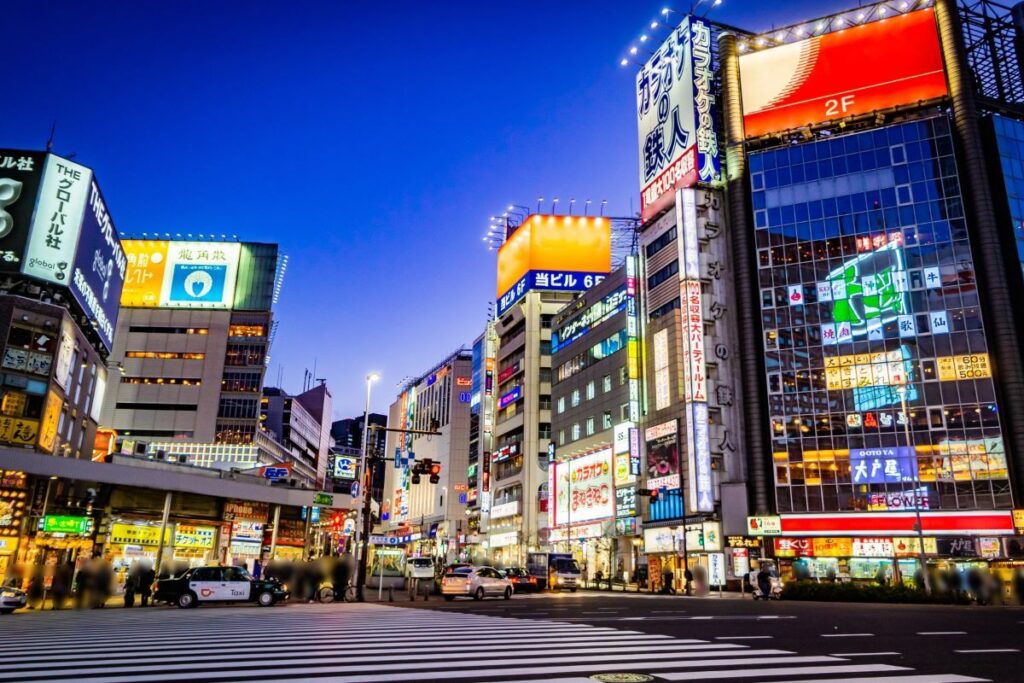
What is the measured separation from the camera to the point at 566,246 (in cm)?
8981

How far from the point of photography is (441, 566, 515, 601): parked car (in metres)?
31.3

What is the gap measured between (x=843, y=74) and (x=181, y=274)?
290 feet

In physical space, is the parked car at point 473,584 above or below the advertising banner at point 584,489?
below

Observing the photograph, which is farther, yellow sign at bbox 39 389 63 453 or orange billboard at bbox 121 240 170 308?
orange billboard at bbox 121 240 170 308

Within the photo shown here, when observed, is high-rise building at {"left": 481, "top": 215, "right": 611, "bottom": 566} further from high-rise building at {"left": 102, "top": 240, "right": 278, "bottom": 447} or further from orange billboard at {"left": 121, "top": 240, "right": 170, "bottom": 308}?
orange billboard at {"left": 121, "top": 240, "right": 170, "bottom": 308}

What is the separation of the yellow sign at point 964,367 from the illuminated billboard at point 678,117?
2283 cm

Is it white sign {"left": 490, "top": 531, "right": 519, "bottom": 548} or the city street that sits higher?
white sign {"left": 490, "top": 531, "right": 519, "bottom": 548}

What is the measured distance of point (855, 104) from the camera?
184ft

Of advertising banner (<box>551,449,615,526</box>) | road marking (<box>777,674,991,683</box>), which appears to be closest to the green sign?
road marking (<box>777,674,991,683</box>)

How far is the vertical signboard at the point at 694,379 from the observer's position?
174 ft

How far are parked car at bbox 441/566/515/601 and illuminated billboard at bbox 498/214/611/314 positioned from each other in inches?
2344

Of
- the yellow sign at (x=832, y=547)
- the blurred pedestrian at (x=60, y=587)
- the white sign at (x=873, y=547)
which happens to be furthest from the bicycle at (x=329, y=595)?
the white sign at (x=873, y=547)

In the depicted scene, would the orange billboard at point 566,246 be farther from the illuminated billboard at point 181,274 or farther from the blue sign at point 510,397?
the illuminated billboard at point 181,274

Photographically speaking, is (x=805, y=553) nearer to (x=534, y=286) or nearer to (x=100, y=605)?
(x=100, y=605)
